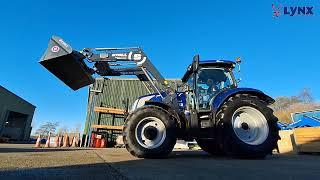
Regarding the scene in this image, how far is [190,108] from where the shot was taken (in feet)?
24.3

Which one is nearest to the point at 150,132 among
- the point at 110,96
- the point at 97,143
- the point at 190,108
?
the point at 190,108

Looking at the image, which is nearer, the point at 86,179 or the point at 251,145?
the point at 86,179

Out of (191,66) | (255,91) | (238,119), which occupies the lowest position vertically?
(238,119)

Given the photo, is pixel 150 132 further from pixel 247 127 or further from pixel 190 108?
pixel 247 127

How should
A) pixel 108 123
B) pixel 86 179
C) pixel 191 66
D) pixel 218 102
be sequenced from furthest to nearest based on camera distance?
pixel 108 123 → pixel 191 66 → pixel 218 102 → pixel 86 179

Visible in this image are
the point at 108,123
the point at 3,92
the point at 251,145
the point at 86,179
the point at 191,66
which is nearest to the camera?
the point at 86,179

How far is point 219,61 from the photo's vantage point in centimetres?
780

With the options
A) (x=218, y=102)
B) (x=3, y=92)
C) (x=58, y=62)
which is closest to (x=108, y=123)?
(x=58, y=62)

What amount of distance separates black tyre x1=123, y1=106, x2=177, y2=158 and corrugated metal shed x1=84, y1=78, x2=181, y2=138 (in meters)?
14.3

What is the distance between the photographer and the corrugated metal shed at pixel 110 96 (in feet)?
69.7

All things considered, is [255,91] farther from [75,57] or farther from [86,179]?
[86,179]

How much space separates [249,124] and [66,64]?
4.72m

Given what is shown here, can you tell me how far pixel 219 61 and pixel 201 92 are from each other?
2.89ft

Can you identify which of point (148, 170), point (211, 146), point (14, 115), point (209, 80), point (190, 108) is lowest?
point (148, 170)
